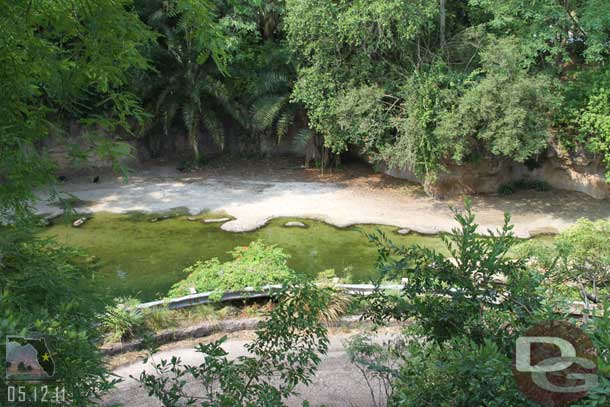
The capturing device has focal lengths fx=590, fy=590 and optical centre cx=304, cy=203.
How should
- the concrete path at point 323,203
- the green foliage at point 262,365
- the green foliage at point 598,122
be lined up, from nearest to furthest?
the green foliage at point 262,365 < the green foliage at point 598,122 < the concrete path at point 323,203

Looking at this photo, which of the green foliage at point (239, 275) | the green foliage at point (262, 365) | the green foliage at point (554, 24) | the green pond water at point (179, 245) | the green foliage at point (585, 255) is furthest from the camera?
the green foliage at point (554, 24)

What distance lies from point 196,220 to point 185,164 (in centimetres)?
456

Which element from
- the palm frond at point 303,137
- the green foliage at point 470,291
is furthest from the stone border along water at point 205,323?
the palm frond at point 303,137

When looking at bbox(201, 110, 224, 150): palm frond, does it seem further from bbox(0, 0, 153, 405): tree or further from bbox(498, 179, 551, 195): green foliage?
bbox(0, 0, 153, 405): tree

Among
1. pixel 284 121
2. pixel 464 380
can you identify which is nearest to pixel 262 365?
pixel 464 380

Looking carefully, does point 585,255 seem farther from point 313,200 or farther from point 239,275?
point 313,200

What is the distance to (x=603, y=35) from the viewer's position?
1073cm

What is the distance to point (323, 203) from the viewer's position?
42.4 ft

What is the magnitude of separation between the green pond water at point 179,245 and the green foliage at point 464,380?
20.4 ft

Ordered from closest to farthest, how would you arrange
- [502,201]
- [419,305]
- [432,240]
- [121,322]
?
1. [419,305]
2. [121,322]
3. [432,240]
4. [502,201]

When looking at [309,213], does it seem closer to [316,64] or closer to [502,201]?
[316,64]

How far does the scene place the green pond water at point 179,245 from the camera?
30.5 ft

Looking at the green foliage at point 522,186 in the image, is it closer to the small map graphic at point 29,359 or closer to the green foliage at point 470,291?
the green foliage at point 470,291

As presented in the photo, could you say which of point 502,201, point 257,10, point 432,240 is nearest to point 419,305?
point 432,240
